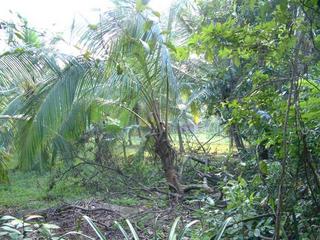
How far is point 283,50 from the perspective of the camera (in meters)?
1.95

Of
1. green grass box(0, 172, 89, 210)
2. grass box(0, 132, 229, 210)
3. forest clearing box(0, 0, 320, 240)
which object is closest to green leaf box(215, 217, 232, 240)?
forest clearing box(0, 0, 320, 240)

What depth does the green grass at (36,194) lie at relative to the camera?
712 centimetres

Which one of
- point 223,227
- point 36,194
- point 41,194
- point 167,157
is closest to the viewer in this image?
point 223,227

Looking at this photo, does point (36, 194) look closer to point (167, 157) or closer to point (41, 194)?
point (41, 194)

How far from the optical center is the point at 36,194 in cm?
793

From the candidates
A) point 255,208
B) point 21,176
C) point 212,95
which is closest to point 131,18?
point 212,95

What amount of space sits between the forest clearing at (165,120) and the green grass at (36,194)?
0.04 meters

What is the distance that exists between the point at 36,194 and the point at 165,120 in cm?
293

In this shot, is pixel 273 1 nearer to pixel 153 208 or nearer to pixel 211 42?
pixel 211 42

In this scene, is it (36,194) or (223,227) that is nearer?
(223,227)

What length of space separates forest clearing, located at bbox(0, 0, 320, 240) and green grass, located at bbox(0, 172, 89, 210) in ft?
0.14

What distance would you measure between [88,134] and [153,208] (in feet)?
12.4

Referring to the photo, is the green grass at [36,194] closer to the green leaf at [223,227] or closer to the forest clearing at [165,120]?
the forest clearing at [165,120]

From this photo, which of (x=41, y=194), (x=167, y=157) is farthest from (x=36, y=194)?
(x=167, y=157)
